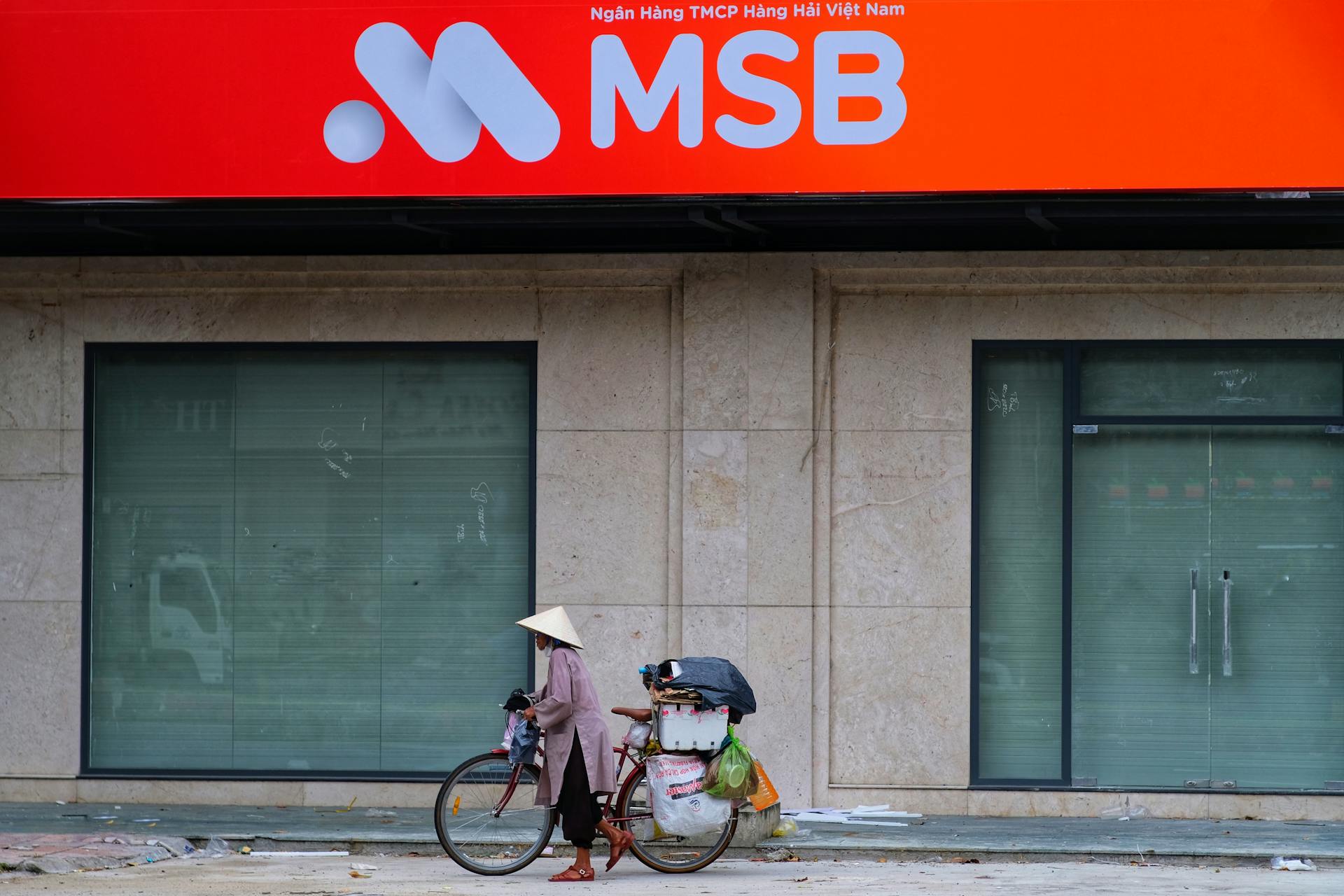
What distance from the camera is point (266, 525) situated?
42.1 feet

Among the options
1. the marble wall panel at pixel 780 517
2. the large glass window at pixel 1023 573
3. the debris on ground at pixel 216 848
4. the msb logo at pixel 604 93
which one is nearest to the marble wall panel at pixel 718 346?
the marble wall panel at pixel 780 517

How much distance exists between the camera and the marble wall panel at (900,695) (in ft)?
40.1

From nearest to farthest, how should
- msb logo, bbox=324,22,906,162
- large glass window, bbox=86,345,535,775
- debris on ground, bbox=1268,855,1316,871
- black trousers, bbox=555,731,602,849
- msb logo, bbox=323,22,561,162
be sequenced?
black trousers, bbox=555,731,602,849
debris on ground, bbox=1268,855,1316,871
msb logo, bbox=324,22,906,162
msb logo, bbox=323,22,561,162
large glass window, bbox=86,345,535,775

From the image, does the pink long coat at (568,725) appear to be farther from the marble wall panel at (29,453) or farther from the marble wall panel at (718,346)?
the marble wall panel at (29,453)

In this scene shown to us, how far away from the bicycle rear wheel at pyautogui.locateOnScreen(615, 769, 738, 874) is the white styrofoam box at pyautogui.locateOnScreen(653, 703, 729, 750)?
12.1 inches

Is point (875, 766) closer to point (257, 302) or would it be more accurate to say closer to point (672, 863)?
point (672, 863)

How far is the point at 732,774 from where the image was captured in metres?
10.0

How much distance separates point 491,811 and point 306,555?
11.2 feet

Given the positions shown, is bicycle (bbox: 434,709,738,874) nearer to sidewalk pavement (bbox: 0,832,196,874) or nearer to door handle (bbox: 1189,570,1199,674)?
sidewalk pavement (bbox: 0,832,196,874)

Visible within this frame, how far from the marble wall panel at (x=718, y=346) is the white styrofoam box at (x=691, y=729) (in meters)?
2.76

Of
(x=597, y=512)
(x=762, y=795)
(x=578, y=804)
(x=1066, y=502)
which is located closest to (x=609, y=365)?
(x=597, y=512)

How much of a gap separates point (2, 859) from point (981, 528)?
689 cm

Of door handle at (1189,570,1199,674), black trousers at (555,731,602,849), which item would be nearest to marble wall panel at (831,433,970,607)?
door handle at (1189,570,1199,674)

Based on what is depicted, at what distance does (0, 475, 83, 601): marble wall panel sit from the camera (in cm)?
1276
